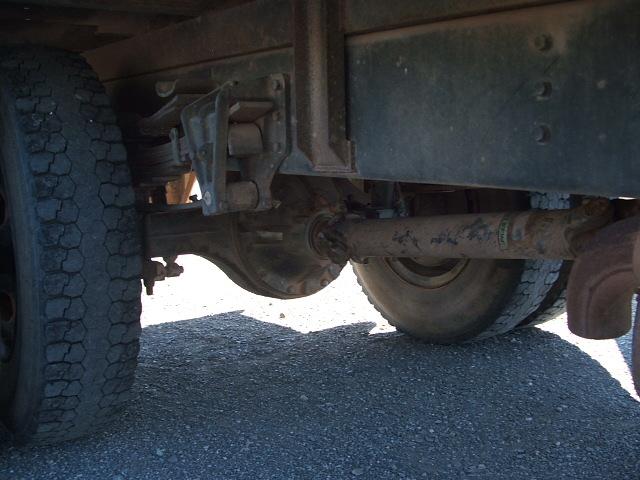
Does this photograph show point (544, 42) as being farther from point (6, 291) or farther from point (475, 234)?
point (6, 291)

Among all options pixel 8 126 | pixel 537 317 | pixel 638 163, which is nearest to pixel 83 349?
pixel 8 126

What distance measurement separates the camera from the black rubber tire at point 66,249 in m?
2.62

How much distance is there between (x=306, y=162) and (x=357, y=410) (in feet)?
4.31

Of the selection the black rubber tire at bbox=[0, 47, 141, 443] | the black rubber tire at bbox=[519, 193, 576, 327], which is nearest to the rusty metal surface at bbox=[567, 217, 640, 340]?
the black rubber tire at bbox=[0, 47, 141, 443]

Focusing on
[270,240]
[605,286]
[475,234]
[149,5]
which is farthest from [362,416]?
[149,5]

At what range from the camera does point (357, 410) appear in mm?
3227

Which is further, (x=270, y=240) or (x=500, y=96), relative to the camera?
(x=270, y=240)

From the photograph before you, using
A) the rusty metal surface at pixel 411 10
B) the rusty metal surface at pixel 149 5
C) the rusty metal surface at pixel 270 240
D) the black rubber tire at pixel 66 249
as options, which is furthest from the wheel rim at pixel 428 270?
the rusty metal surface at pixel 411 10

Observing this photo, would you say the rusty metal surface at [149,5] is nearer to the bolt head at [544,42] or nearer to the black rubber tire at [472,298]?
the bolt head at [544,42]

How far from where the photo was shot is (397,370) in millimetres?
3715

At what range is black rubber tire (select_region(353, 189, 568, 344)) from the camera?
11.9ft

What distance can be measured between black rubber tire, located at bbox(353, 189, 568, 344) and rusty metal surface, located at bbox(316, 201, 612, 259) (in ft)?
2.42

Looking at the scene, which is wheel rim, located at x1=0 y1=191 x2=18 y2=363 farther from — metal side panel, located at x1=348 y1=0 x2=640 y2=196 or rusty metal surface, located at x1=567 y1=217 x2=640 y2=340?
rusty metal surface, located at x1=567 y1=217 x2=640 y2=340

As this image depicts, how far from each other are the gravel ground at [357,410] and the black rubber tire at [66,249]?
9.1 inches
